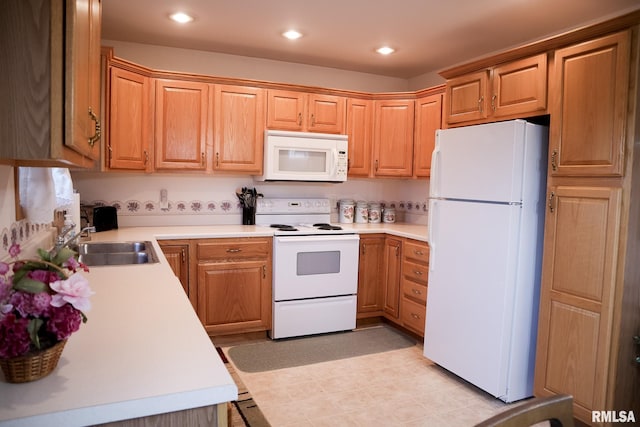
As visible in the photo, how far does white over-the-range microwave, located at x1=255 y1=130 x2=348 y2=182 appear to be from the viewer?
3.72 meters

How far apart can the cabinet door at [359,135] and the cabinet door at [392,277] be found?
2.46ft

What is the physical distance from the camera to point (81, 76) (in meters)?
1.11

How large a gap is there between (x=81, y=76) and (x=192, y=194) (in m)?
2.81

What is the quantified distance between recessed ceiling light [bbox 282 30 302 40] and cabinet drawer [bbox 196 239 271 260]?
160 cm

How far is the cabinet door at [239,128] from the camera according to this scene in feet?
11.9

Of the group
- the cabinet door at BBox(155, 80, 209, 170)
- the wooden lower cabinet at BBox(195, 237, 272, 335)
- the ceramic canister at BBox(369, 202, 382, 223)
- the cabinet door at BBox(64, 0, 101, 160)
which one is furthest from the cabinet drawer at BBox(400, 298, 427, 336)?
the cabinet door at BBox(64, 0, 101, 160)

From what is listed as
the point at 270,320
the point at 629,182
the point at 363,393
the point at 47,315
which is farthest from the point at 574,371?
the point at 47,315

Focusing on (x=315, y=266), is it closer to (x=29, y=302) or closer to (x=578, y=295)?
(x=578, y=295)

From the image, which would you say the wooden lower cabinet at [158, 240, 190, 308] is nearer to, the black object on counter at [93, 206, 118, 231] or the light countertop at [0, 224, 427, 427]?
the black object on counter at [93, 206, 118, 231]

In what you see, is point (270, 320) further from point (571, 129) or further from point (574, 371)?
point (571, 129)

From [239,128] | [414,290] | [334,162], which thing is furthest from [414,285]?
[239,128]

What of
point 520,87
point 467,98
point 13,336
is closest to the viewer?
point 13,336

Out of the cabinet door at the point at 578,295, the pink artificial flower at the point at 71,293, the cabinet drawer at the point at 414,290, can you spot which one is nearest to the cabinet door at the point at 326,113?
the cabinet drawer at the point at 414,290

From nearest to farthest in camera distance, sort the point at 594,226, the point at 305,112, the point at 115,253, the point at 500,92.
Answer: the point at 594,226
the point at 500,92
the point at 115,253
the point at 305,112
